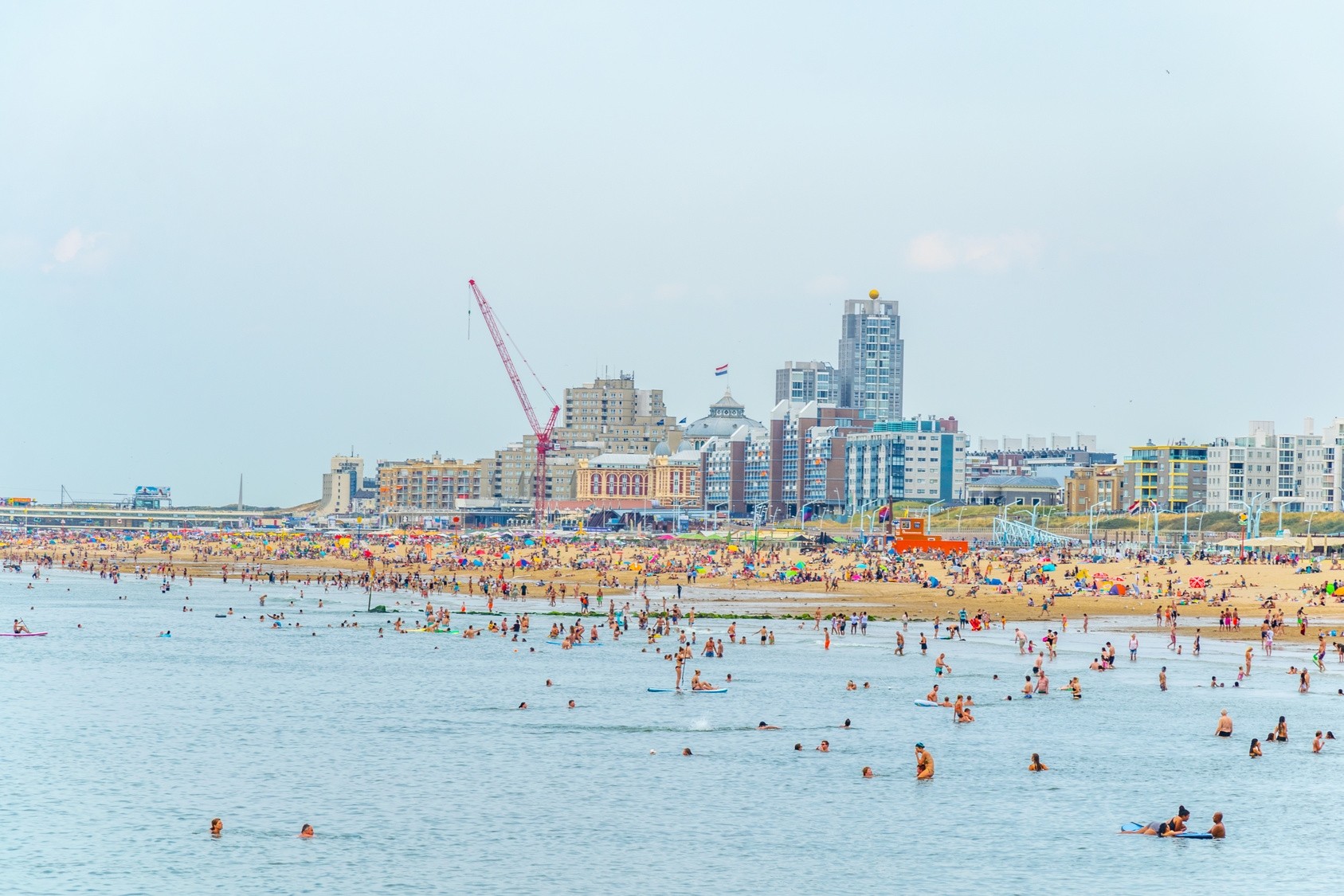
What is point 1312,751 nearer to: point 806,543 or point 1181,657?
point 1181,657

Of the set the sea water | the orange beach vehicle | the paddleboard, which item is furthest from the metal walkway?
the paddleboard

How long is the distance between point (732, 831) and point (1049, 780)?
10714mm

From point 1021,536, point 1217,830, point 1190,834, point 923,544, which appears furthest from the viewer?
point 1021,536

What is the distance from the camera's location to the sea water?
3475 cm

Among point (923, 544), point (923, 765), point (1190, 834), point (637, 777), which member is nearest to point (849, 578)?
point (923, 544)

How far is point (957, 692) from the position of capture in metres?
60.1

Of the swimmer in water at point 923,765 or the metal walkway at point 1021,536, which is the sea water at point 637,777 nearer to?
the swimmer in water at point 923,765

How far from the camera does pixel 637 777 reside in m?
44.2

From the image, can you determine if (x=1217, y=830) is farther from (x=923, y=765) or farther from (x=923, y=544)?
(x=923, y=544)

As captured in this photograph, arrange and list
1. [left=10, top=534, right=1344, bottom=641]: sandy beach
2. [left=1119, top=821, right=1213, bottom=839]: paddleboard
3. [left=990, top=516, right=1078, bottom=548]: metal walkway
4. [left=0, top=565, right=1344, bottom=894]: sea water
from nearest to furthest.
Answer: [left=0, top=565, right=1344, bottom=894]: sea water
[left=1119, top=821, right=1213, bottom=839]: paddleboard
[left=10, top=534, right=1344, bottom=641]: sandy beach
[left=990, top=516, right=1078, bottom=548]: metal walkway

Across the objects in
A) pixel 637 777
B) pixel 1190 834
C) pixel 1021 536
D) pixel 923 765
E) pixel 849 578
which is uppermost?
pixel 1021 536

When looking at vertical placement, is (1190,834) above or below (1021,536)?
below

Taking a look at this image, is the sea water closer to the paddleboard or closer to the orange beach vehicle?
the paddleboard

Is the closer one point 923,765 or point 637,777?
point 923,765
